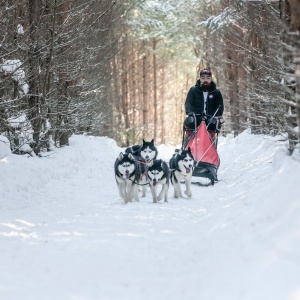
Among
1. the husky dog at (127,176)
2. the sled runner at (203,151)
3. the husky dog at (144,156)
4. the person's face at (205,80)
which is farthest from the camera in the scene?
the person's face at (205,80)

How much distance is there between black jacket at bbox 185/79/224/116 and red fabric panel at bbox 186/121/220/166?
71cm

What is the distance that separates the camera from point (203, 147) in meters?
9.09

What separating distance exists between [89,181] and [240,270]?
7120 mm

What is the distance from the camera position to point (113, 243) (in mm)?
4574

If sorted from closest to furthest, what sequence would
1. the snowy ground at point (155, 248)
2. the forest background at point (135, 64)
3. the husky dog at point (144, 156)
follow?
the snowy ground at point (155, 248), the husky dog at point (144, 156), the forest background at point (135, 64)

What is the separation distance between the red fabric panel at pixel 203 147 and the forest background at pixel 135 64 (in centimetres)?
104

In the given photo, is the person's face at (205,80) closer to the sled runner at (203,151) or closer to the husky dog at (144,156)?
the sled runner at (203,151)

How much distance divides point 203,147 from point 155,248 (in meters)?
5.02

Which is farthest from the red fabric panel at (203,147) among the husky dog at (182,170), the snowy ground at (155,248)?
the snowy ground at (155,248)

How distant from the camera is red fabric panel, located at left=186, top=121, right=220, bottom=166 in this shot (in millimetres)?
9039

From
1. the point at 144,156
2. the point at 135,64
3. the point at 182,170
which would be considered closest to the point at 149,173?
the point at 182,170

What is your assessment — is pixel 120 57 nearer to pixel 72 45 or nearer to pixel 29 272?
pixel 72 45

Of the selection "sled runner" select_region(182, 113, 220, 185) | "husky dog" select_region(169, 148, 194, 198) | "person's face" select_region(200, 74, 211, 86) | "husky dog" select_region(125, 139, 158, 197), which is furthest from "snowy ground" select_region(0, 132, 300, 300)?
"person's face" select_region(200, 74, 211, 86)

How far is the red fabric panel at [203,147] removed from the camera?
9039 mm
